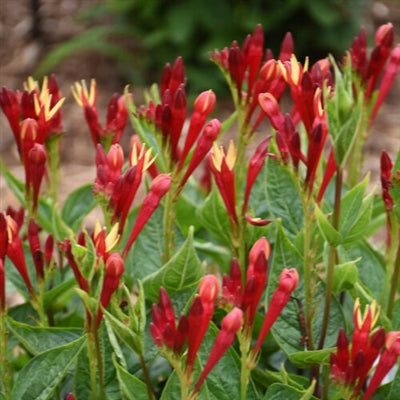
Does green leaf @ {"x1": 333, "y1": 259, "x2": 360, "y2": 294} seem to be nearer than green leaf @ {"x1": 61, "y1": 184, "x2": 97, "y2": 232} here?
Yes

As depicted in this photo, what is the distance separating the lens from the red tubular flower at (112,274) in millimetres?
1396

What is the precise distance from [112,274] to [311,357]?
0.39 metres

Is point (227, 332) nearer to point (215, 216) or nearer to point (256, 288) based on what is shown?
point (256, 288)

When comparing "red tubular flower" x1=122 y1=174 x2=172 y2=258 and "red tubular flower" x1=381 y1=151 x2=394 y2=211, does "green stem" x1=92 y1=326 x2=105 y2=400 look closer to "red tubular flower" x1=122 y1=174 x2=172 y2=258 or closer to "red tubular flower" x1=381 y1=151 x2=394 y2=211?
"red tubular flower" x1=122 y1=174 x2=172 y2=258

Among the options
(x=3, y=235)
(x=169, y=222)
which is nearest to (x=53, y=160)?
(x=169, y=222)

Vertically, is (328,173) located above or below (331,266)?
above

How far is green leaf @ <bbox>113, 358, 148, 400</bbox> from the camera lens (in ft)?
4.92

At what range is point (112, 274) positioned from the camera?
140 cm

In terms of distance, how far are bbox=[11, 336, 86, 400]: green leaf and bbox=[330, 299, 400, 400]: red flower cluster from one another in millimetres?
438

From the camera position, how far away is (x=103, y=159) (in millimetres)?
1519

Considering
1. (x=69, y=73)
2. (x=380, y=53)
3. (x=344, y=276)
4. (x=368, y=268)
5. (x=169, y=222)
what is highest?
(x=380, y=53)

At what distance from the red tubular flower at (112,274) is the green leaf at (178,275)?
223mm

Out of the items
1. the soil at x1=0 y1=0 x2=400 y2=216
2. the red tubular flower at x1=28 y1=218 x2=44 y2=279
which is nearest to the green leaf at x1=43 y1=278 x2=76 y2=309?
the red tubular flower at x1=28 y1=218 x2=44 y2=279

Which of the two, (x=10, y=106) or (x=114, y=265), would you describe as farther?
(x=10, y=106)
